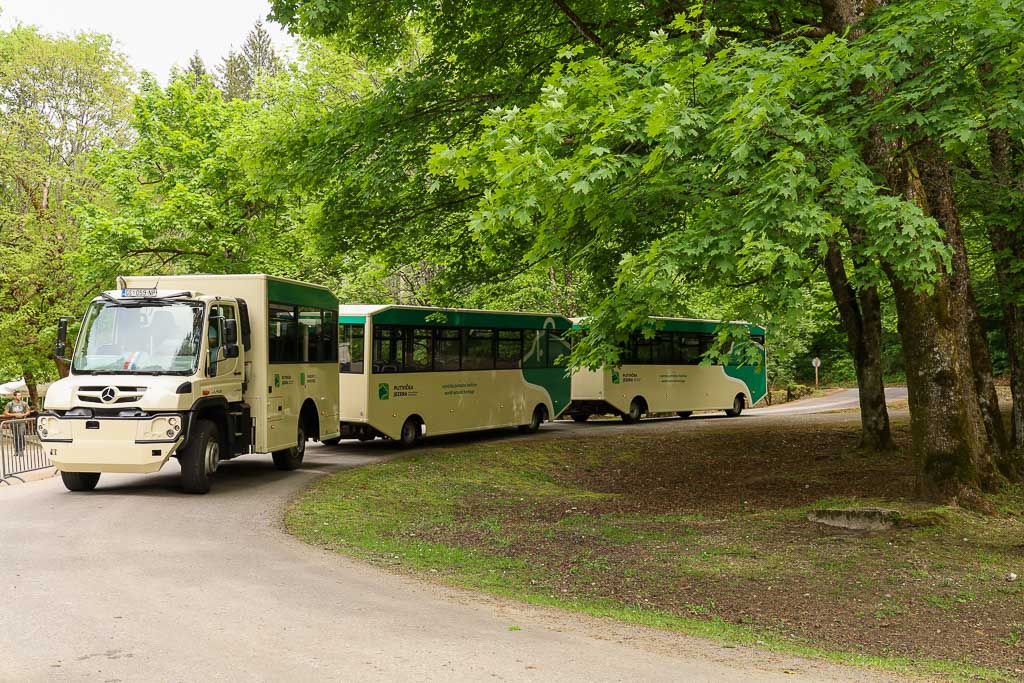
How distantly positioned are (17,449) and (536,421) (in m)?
13.6

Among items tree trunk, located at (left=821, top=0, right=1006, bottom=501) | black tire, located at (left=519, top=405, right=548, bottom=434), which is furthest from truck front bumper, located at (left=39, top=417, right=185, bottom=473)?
black tire, located at (left=519, top=405, right=548, bottom=434)

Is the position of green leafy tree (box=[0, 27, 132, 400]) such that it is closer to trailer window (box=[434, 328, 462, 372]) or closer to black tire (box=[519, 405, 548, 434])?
trailer window (box=[434, 328, 462, 372])

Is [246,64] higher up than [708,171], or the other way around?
[246,64]

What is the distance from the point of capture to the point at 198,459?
537 inches

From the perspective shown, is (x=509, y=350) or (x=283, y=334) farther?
(x=509, y=350)

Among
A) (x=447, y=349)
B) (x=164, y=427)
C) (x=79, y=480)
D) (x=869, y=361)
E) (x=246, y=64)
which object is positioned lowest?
(x=79, y=480)

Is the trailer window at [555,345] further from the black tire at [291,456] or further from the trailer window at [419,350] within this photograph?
the black tire at [291,456]

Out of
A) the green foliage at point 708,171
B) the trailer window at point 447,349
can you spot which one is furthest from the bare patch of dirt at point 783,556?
the trailer window at point 447,349

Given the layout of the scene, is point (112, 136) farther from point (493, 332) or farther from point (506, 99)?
point (506, 99)

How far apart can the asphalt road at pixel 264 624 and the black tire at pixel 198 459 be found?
6.37ft

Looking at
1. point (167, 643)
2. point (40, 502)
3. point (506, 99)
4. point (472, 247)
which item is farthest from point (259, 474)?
point (167, 643)

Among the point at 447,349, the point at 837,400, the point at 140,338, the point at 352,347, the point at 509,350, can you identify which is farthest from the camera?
the point at 837,400

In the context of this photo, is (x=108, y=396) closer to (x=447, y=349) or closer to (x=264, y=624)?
(x=264, y=624)

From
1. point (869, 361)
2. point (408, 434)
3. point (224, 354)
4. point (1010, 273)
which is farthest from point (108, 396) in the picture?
point (869, 361)
